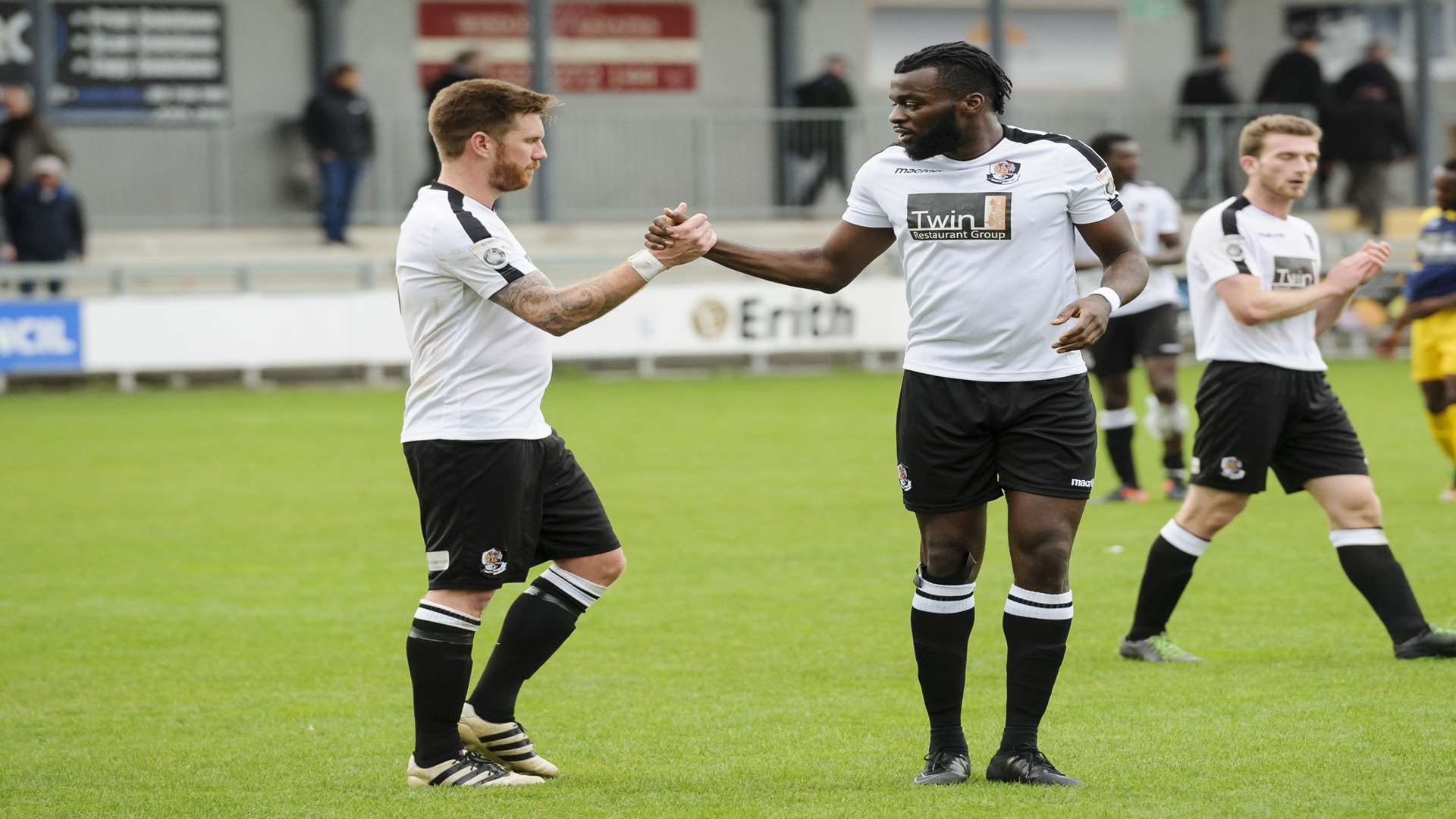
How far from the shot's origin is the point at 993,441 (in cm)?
546

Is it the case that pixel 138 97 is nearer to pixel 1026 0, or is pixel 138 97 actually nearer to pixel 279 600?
pixel 1026 0

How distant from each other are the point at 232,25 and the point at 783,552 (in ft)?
59.0

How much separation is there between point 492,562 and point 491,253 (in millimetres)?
848

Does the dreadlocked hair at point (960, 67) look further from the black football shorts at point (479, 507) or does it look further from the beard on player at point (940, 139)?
the black football shorts at point (479, 507)

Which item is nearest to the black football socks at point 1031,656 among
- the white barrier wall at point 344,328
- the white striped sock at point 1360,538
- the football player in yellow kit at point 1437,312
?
the white striped sock at point 1360,538

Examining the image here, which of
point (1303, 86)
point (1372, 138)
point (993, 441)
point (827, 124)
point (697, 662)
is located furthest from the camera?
point (1303, 86)

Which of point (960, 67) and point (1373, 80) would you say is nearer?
point (960, 67)

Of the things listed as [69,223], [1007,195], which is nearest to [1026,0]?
[69,223]

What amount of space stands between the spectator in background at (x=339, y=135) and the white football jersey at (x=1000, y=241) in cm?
1798

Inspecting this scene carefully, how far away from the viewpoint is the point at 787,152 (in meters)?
25.9

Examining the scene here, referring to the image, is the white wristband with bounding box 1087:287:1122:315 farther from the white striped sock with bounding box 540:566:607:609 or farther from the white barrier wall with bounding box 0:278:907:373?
the white barrier wall with bounding box 0:278:907:373

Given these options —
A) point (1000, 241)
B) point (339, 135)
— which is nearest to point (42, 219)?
point (339, 135)

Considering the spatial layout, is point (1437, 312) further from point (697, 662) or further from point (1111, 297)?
point (1111, 297)

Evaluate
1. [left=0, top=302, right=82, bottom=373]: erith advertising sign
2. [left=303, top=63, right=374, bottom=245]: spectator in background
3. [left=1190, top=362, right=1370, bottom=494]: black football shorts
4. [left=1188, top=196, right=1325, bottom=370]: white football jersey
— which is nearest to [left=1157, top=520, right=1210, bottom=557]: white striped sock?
[left=1190, top=362, right=1370, bottom=494]: black football shorts
